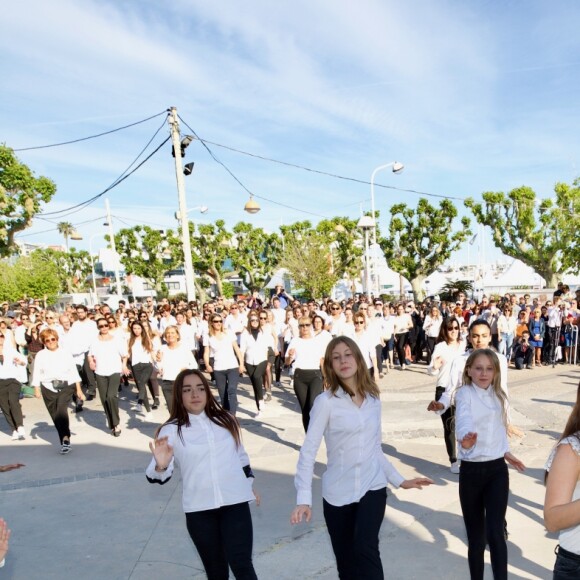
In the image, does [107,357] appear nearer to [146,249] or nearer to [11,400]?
[11,400]

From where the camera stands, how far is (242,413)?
8047 mm

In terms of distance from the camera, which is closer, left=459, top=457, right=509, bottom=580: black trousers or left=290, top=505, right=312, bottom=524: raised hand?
left=290, top=505, right=312, bottom=524: raised hand

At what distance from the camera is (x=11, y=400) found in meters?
6.91

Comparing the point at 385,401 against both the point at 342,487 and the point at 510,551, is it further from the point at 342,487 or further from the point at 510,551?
the point at 342,487

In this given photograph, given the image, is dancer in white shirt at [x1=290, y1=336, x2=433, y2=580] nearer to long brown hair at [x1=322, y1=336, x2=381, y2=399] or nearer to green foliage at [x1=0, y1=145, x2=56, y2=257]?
long brown hair at [x1=322, y1=336, x2=381, y2=399]

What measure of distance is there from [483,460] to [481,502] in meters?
0.26

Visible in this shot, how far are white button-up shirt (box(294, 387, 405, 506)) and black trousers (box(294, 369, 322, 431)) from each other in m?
3.24

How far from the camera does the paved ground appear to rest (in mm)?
3562

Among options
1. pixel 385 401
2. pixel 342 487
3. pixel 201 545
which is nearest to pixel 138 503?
pixel 201 545

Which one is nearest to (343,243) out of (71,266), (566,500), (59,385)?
(59,385)

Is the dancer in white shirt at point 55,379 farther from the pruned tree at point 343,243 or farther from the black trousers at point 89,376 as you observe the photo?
the pruned tree at point 343,243

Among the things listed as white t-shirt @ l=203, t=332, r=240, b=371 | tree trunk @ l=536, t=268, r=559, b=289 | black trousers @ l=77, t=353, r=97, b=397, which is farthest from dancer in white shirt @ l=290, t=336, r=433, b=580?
tree trunk @ l=536, t=268, r=559, b=289

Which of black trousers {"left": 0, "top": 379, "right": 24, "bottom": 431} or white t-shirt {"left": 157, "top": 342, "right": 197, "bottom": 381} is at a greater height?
white t-shirt {"left": 157, "top": 342, "right": 197, "bottom": 381}

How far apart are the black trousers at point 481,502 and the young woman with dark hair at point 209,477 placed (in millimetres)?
1358
